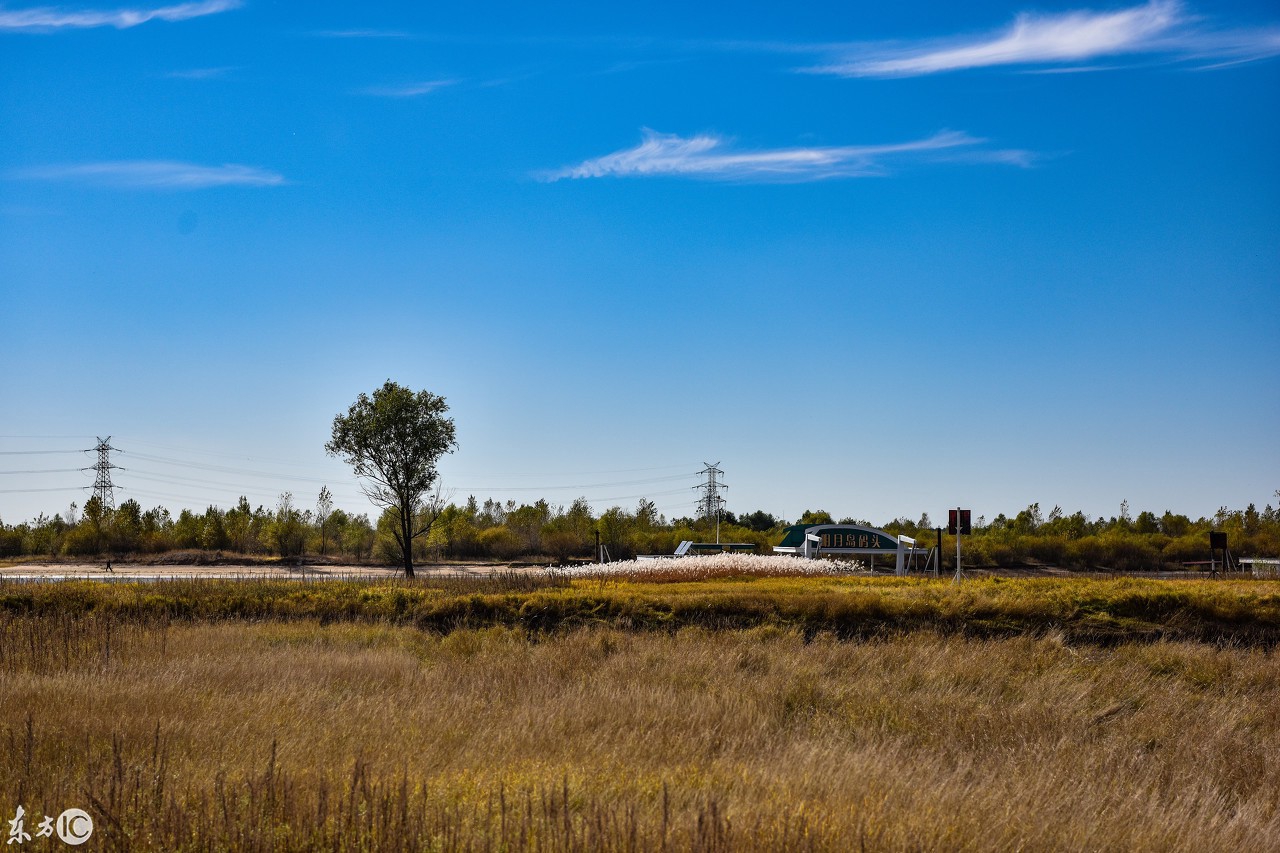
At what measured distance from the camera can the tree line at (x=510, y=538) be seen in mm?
52156

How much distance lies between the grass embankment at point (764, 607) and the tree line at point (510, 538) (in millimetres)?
A: 27617

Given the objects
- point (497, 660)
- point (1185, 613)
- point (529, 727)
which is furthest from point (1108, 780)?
point (1185, 613)

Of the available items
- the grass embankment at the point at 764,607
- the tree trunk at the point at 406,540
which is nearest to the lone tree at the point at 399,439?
the tree trunk at the point at 406,540

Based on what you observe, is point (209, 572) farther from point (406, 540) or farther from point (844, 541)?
point (844, 541)

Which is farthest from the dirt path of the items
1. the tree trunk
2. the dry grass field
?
the dry grass field

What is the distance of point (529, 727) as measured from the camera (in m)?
8.48

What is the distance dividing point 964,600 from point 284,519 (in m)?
52.8

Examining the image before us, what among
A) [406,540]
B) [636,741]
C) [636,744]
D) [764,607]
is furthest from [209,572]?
[636,744]

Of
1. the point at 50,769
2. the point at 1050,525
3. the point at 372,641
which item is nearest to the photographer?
the point at 50,769

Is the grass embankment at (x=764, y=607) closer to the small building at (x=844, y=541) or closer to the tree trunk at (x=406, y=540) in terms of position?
the tree trunk at (x=406, y=540)

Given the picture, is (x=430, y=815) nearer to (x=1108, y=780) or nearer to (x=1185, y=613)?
(x=1108, y=780)
